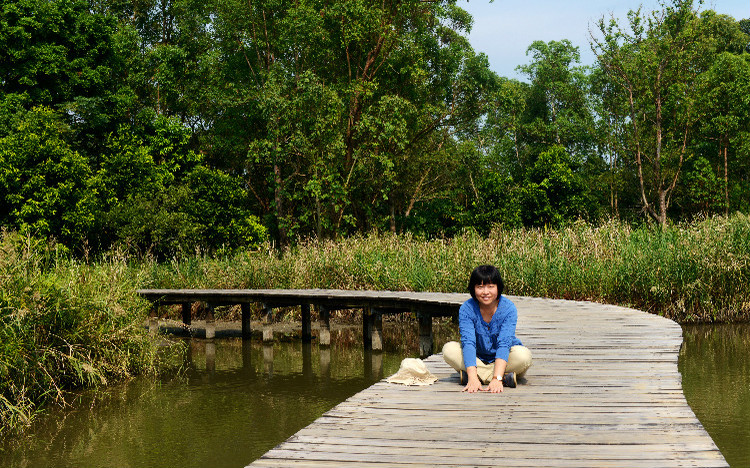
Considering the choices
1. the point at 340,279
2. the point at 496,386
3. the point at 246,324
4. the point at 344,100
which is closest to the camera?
the point at 496,386

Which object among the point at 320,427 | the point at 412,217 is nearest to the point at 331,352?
the point at 320,427

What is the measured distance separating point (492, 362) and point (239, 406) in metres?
4.44

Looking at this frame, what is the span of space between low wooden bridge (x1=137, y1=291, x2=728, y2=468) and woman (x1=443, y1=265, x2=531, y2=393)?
13cm

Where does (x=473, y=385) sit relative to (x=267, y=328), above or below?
above

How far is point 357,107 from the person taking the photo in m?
28.3

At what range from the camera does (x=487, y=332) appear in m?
5.57

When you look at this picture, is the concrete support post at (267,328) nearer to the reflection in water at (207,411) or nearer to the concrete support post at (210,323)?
the reflection in water at (207,411)

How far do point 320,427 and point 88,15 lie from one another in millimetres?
27229

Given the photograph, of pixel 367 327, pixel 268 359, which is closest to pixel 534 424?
pixel 268 359

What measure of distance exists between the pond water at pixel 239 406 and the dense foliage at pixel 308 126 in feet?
29.6

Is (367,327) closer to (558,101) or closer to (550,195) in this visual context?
(550,195)

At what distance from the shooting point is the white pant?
5461mm

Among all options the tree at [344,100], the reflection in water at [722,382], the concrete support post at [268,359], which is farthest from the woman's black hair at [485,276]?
the tree at [344,100]

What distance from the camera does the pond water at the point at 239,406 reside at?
7023 millimetres
